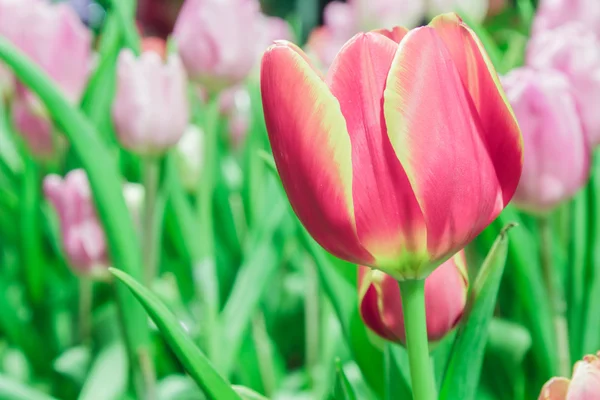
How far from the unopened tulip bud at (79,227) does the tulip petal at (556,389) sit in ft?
1.19

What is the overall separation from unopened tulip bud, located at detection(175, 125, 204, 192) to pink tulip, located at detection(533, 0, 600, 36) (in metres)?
0.34

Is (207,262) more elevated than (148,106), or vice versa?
(148,106)

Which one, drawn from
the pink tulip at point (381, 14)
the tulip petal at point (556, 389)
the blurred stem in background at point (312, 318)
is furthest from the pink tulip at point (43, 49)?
the tulip petal at point (556, 389)

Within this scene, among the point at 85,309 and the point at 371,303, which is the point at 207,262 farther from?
the point at 371,303

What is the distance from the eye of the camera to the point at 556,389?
251 millimetres

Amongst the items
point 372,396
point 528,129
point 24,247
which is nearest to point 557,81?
point 528,129

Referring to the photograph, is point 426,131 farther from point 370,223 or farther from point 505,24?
point 505,24

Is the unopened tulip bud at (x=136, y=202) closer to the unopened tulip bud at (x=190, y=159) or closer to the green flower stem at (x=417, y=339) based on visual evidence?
the unopened tulip bud at (x=190, y=159)

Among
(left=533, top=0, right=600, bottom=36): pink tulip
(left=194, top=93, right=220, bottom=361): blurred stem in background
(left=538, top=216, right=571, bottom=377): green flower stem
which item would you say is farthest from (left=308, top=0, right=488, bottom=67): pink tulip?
(left=538, top=216, right=571, bottom=377): green flower stem

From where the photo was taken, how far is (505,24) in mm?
1514

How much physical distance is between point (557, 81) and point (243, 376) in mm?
345

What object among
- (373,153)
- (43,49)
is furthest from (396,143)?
(43,49)

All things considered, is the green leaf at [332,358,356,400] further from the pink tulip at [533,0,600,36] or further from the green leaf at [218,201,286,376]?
the pink tulip at [533,0,600,36]

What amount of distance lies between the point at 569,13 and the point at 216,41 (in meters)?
0.30
